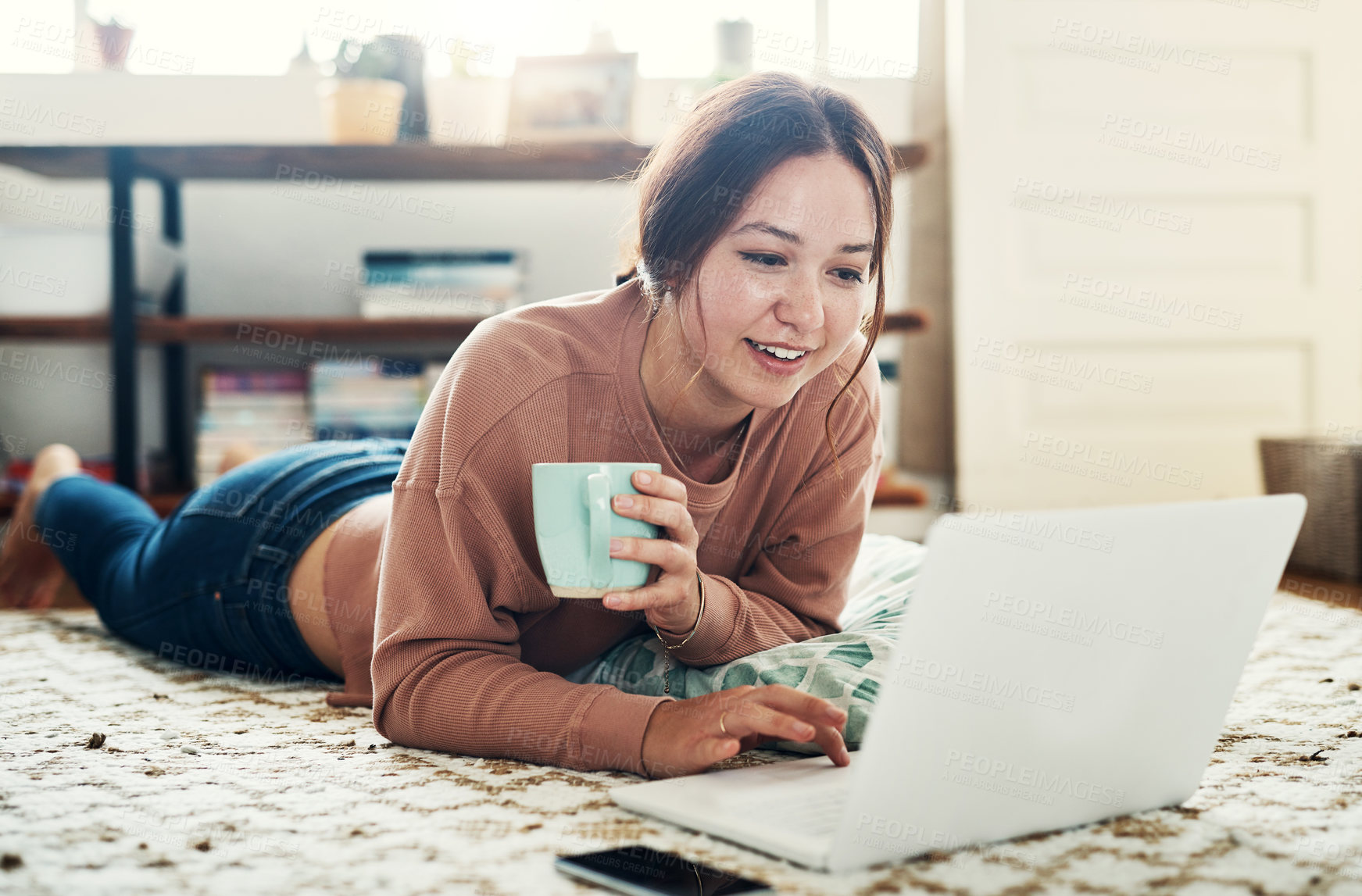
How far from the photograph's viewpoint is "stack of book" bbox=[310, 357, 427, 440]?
8.58 feet

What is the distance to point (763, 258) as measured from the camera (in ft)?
3.21

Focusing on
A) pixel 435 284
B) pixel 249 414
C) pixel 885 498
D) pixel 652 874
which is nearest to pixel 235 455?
pixel 249 414

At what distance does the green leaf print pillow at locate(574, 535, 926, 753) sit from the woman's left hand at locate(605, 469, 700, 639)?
14cm

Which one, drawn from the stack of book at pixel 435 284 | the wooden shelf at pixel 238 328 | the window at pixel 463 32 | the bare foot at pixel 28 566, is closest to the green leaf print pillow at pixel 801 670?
the bare foot at pixel 28 566

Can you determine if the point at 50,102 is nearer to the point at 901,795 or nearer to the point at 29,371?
Result: the point at 29,371

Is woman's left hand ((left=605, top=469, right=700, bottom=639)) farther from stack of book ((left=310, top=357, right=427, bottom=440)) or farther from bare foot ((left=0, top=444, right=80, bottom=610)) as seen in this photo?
stack of book ((left=310, top=357, right=427, bottom=440))

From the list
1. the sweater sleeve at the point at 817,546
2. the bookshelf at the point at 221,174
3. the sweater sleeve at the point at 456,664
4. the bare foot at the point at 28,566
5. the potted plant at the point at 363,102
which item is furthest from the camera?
the potted plant at the point at 363,102

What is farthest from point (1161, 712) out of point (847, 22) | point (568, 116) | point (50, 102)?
→ point (50, 102)

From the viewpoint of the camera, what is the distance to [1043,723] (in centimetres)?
72

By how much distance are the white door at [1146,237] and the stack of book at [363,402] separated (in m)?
1.31

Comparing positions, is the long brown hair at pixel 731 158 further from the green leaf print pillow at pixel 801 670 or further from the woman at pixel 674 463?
the green leaf print pillow at pixel 801 670

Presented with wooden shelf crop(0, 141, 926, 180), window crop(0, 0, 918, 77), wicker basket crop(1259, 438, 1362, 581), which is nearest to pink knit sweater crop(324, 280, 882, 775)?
wooden shelf crop(0, 141, 926, 180)

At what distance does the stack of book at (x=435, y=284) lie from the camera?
259cm

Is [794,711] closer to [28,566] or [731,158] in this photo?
[731,158]
